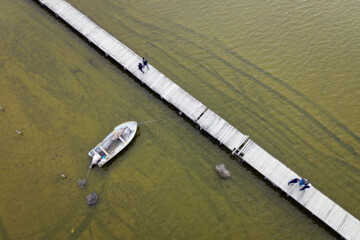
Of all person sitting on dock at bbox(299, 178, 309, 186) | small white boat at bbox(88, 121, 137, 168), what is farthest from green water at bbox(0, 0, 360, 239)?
person sitting on dock at bbox(299, 178, 309, 186)

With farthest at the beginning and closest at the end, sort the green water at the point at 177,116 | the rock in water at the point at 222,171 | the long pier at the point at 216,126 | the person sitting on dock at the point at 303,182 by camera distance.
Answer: the rock in water at the point at 222,171 → the green water at the point at 177,116 → the person sitting on dock at the point at 303,182 → the long pier at the point at 216,126

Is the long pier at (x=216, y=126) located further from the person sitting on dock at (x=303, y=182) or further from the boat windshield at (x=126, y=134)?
the boat windshield at (x=126, y=134)

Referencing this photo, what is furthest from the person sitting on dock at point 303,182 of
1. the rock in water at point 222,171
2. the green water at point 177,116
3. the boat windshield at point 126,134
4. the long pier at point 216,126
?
the boat windshield at point 126,134

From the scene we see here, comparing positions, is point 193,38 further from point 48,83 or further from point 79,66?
point 48,83

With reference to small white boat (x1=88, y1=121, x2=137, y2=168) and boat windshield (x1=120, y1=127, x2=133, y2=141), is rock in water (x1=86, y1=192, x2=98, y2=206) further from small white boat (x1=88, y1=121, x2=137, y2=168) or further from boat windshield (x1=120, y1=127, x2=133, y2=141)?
boat windshield (x1=120, y1=127, x2=133, y2=141)

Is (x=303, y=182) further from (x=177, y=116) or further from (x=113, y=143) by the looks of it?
(x=113, y=143)

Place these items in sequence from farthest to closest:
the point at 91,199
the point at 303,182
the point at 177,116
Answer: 1. the point at 177,116
2. the point at 91,199
3. the point at 303,182

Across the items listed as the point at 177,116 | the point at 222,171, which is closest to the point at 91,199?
the point at 177,116

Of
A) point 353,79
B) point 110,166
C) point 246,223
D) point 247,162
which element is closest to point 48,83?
point 110,166
